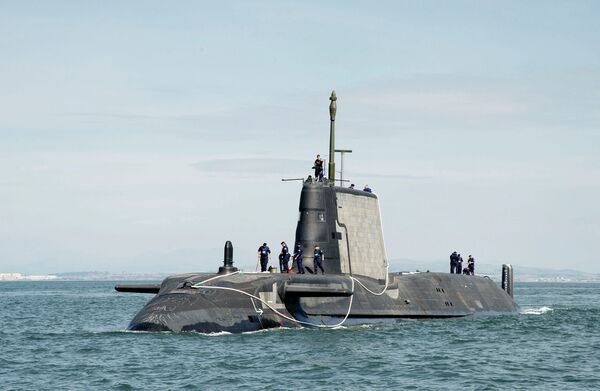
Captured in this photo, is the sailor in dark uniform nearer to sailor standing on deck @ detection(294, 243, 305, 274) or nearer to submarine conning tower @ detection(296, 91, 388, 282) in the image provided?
submarine conning tower @ detection(296, 91, 388, 282)

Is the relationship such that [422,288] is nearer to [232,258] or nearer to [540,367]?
[232,258]

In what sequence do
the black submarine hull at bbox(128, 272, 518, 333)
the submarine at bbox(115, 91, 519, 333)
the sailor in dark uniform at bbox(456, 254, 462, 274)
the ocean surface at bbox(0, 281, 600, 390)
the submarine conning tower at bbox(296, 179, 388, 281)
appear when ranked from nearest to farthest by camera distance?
the ocean surface at bbox(0, 281, 600, 390), the black submarine hull at bbox(128, 272, 518, 333), the submarine at bbox(115, 91, 519, 333), the submarine conning tower at bbox(296, 179, 388, 281), the sailor in dark uniform at bbox(456, 254, 462, 274)

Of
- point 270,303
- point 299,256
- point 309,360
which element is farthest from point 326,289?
point 299,256

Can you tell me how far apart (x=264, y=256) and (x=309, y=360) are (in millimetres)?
10924

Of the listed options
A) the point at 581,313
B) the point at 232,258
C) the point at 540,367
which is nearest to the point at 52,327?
the point at 232,258

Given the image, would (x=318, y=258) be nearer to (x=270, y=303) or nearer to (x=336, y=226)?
(x=336, y=226)

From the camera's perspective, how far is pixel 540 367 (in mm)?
25328

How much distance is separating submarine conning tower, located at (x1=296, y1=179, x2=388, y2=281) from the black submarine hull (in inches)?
30.1

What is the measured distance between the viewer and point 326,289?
29.5 metres

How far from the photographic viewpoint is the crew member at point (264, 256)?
116 feet

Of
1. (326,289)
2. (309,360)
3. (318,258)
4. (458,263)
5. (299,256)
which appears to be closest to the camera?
(309,360)

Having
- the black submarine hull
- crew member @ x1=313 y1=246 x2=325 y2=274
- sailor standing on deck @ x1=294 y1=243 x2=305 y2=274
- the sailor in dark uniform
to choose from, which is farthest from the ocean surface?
the sailor in dark uniform

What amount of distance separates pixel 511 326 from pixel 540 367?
12.3 meters

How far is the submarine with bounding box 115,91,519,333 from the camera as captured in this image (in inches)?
1156
